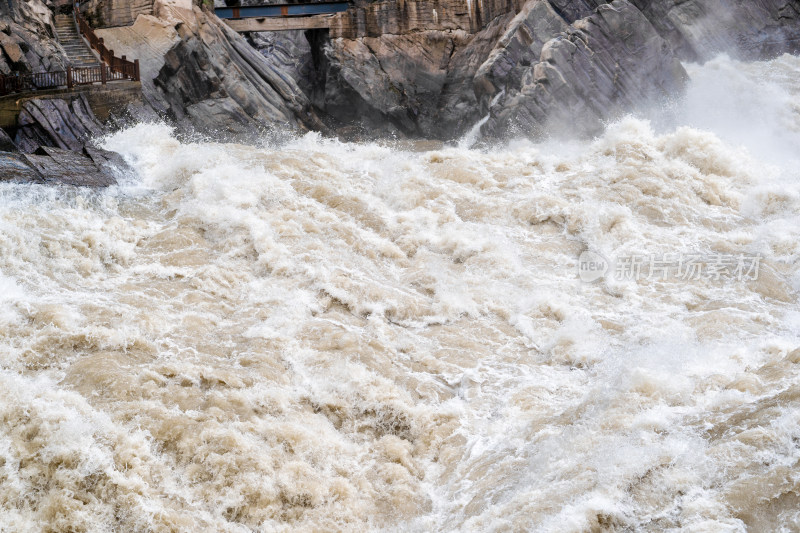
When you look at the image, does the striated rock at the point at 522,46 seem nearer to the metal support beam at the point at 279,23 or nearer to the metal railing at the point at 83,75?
the metal support beam at the point at 279,23

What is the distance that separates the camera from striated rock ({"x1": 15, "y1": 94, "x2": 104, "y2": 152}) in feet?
52.1

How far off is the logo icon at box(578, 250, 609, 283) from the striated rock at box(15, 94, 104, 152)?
10.6 m

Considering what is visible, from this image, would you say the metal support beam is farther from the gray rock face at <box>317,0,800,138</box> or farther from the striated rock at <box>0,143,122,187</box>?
the striated rock at <box>0,143,122,187</box>

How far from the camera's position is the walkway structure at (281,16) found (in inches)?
1011

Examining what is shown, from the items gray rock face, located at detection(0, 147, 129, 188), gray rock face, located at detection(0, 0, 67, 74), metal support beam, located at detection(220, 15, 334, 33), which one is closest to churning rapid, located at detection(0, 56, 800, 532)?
gray rock face, located at detection(0, 147, 129, 188)

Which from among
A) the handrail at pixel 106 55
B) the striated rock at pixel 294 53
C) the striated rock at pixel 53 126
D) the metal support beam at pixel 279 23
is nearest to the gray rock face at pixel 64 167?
the striated rock at pixel 53 126

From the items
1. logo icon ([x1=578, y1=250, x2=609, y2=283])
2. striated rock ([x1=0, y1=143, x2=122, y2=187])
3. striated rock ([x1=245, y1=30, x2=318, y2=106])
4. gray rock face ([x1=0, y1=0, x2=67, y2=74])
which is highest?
gray rock face ([x1=0, y1=0, x2=67, y2=74])

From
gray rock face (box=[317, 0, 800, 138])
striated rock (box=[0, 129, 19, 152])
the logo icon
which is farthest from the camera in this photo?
gray rock face (box=[317, 0, 800, 138])

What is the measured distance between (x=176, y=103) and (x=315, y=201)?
952 centimetres

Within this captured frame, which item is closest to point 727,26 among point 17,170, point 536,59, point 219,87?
point 536,59

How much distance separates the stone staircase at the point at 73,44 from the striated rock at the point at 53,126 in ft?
10.6

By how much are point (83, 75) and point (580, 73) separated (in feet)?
44.7

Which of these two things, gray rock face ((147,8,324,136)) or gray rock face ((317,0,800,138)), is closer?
gray rock face ((147,8,324,136))

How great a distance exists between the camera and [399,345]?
9562 mm
